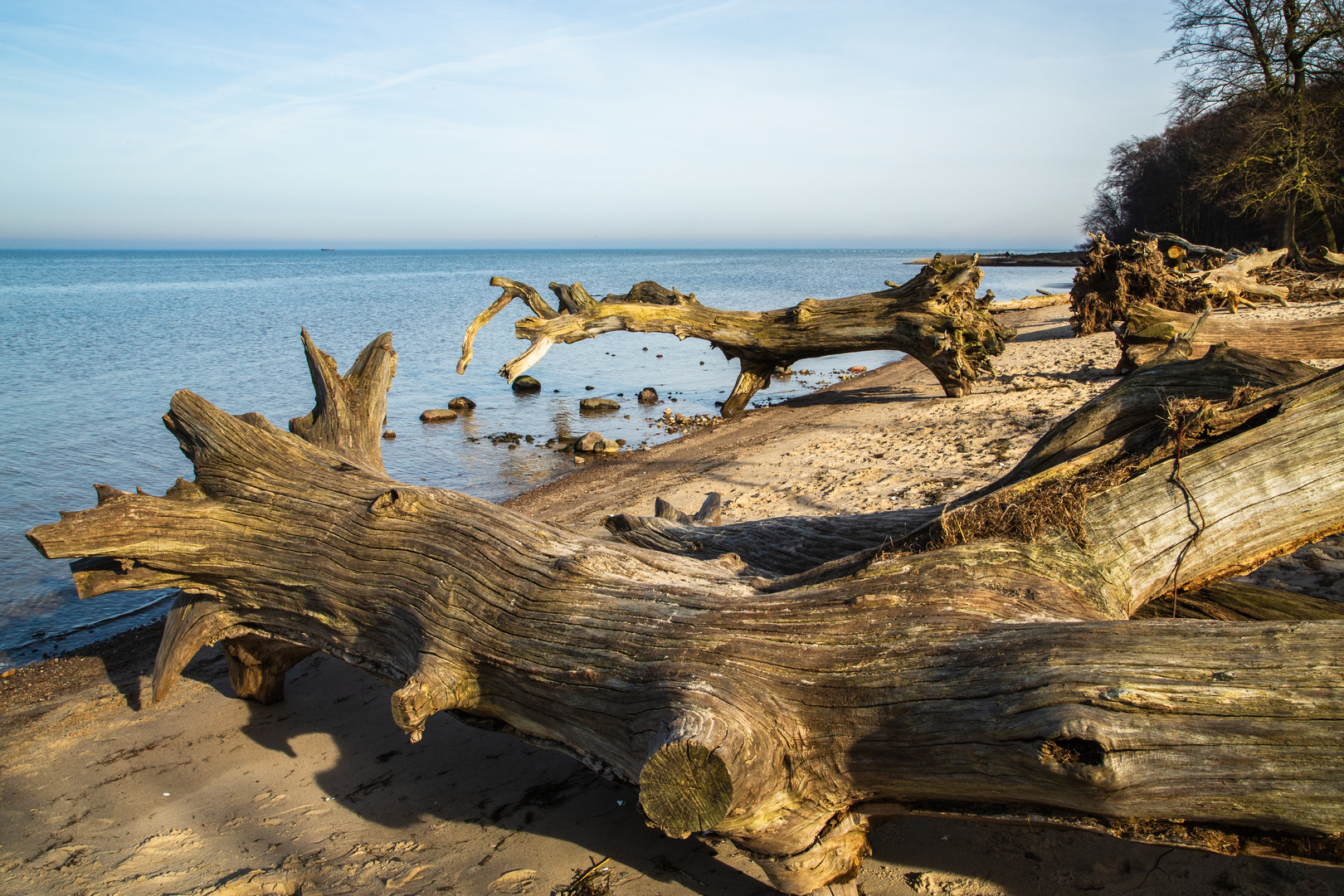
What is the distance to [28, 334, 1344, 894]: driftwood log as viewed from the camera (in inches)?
81.0

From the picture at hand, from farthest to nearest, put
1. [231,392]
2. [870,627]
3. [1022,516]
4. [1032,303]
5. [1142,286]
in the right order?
[1032,303] → [231,392] → [1142,286] → [1022,516] → [870,627]

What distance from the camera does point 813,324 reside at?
39.3 ft

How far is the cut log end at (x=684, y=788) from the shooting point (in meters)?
2.24

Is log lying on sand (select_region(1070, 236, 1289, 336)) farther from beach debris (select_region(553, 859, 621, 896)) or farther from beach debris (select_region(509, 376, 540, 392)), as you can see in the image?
beach debris (select_region(553, 859, 621, 896))

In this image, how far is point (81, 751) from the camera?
14.6 ft

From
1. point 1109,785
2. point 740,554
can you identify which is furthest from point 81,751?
point 1109,785

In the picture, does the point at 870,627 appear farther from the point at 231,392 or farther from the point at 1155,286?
the point at 231,392

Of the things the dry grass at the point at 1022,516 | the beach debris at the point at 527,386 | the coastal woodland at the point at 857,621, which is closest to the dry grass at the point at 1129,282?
the beach debris at the point at 527,386

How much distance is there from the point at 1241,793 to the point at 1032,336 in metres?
16.8

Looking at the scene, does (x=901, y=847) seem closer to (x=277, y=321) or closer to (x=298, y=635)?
(x=298, y=635)

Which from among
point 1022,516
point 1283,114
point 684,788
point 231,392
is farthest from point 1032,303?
point 684,788

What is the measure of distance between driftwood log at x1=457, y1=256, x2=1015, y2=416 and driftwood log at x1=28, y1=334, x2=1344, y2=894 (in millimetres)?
6835

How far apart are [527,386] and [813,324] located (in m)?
6.98

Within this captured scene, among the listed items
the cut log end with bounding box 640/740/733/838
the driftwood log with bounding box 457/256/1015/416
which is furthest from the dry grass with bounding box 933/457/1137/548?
the driftwood log with bounding box 457/256/1015/416
